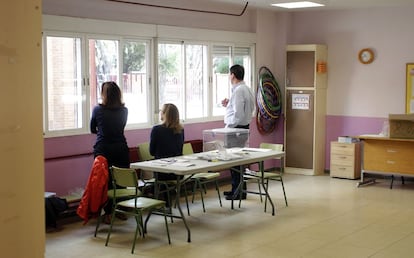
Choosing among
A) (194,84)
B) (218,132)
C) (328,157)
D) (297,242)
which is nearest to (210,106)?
(194,84)

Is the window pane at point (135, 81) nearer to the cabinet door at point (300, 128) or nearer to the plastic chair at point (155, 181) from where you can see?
the plastic chair at point (155, 181)

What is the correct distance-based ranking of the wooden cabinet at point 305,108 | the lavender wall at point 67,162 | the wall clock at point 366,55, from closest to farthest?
the lavender wall at point 67,162, the wall clock at point 366,55, the wooden cabinet at point 305,108

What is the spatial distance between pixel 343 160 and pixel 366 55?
1.74 metres

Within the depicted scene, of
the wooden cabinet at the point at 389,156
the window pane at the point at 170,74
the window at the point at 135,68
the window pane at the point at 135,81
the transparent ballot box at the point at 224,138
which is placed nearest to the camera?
the window at the point at 135,68

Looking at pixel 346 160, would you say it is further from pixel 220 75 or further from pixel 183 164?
pixel 183 164

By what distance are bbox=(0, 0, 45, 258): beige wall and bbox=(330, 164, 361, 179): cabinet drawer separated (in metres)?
8.11

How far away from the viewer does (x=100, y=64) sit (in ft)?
22.7

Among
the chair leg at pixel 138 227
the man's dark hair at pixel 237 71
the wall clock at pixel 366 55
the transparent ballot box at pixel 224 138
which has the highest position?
the wall clock at pixel 366 55

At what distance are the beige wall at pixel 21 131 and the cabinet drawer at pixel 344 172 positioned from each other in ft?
26.6

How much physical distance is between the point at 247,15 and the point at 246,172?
3109mm

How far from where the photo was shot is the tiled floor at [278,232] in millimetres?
5125

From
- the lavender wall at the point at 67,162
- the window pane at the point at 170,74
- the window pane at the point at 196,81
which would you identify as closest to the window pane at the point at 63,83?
the lavender wall at the point at 67,162

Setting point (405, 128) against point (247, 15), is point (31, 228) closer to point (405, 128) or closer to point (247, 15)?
point (405, 128)

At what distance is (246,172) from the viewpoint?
7.25m
